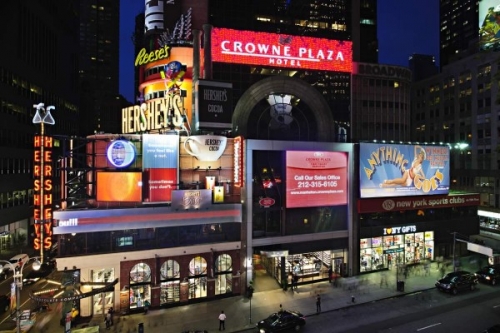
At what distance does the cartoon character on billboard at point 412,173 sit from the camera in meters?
40.7

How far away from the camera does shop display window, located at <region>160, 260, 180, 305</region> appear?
3089 cm

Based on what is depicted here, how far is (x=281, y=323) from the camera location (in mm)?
25375

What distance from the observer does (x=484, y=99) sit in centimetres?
7412

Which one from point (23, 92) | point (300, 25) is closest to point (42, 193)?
point (23, 92)

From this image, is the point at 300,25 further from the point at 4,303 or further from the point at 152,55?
the point at 4,303

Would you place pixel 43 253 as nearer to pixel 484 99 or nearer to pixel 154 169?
pixel 154 169

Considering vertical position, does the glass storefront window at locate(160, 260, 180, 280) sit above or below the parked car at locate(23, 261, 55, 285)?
above

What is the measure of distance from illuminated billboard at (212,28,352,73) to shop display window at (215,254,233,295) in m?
22.4

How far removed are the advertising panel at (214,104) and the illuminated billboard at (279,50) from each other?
5542 mm

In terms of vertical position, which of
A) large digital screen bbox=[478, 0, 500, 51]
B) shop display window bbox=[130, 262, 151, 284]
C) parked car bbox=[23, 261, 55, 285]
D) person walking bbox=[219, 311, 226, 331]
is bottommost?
person walking bbox=[219, 311, 226, 331]

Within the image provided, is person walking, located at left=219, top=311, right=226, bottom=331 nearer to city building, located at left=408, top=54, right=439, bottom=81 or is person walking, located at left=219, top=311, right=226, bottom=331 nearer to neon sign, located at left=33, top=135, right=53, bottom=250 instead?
neon sign, located at left=33, top=135, right=53, bottom=250

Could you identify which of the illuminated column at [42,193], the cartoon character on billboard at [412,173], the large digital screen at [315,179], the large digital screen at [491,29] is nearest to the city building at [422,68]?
the cartoon character on billboard at [412,173]

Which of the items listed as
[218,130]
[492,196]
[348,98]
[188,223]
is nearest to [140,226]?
[188,223]

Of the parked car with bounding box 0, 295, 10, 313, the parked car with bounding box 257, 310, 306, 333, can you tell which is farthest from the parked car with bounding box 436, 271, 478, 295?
the parked car with bounding box 0, 295, 10, 313
